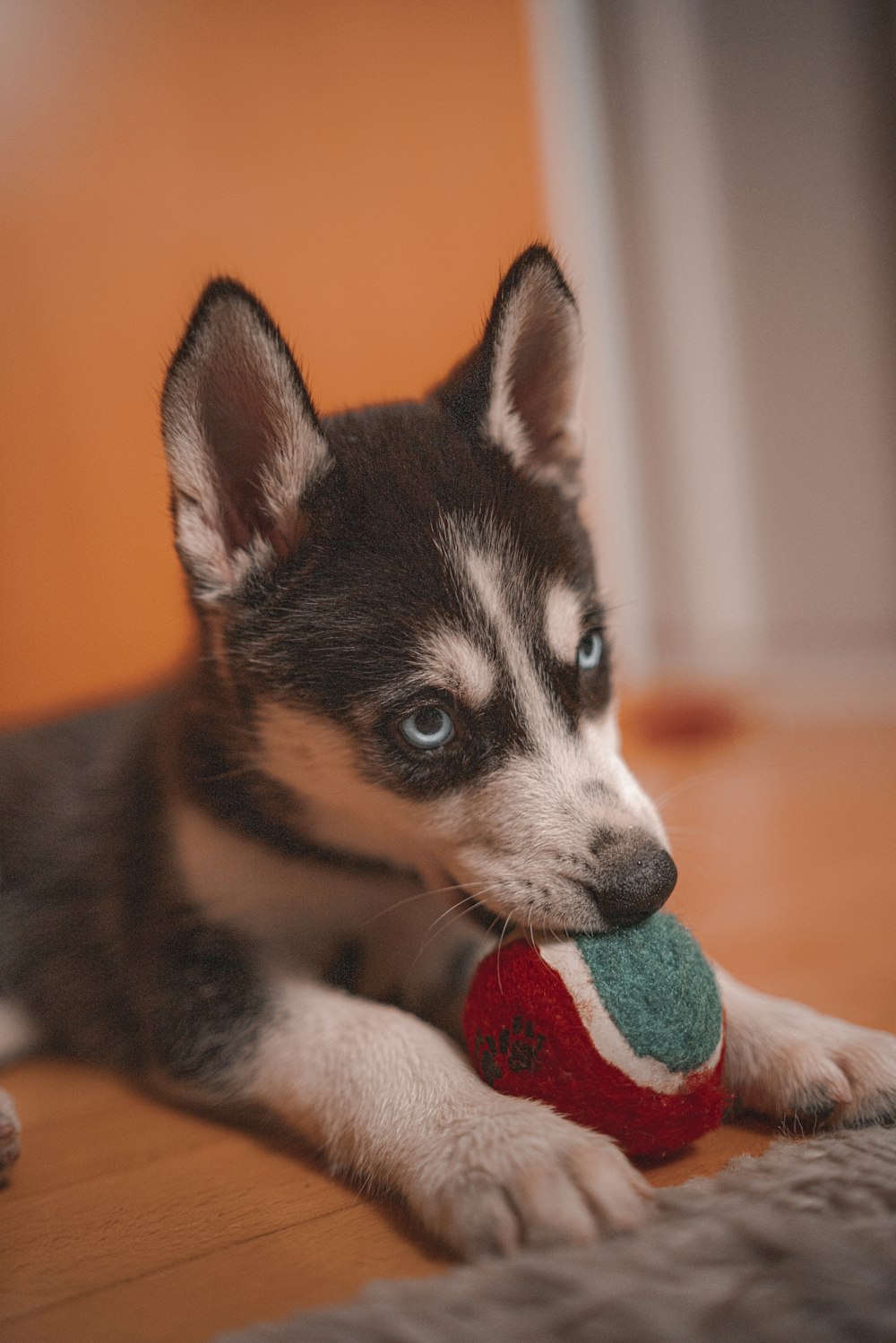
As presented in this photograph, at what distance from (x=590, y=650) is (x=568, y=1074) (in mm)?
767

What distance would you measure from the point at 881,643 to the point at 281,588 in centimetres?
470

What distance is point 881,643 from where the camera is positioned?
5836 mm

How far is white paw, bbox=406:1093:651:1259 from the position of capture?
4.17 feet

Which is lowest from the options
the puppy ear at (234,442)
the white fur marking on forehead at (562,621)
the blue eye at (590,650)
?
the blue eye at (590,650)

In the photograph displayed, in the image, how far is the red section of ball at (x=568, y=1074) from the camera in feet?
4.81

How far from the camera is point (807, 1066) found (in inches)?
62.2

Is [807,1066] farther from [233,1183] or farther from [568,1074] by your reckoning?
[233,1183]

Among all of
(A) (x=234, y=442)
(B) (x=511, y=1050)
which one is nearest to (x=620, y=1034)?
(B) (x=511, y=1050)

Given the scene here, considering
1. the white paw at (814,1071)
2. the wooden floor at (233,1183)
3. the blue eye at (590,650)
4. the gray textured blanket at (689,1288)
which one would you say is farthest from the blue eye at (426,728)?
the gray textured blanket at (689,1288)

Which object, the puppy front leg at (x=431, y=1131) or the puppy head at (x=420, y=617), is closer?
the puppy front leg at (x=431, y=1131)

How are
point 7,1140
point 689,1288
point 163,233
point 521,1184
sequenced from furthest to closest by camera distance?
point 163,233 < point 7,1140 < point 521,1184 < point 689,1288

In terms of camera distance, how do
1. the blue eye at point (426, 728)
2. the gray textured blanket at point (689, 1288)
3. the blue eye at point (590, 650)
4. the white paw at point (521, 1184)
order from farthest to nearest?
the blue eye at point (590, 650)
the blue eye at point (426, 728)
the white paw at point (521, 1184)
the gray textured blanket at point (689, 1288)

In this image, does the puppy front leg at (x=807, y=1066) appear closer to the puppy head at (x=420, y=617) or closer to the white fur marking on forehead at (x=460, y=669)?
the puppy head at (x=420, y=617)

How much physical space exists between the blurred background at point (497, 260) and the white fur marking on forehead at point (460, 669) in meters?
0.69
